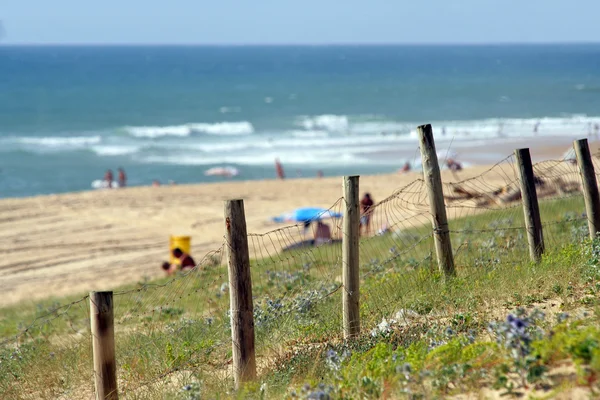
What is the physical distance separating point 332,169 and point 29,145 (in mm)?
20075

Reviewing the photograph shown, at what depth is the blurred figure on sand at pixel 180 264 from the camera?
1349 cm

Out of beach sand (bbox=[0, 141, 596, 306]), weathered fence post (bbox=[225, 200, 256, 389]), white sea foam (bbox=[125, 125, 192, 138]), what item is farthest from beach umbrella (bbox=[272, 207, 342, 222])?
white sea foam (bbox=[125, 125, 192, 138])

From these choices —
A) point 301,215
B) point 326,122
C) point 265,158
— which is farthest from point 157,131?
point 301,215

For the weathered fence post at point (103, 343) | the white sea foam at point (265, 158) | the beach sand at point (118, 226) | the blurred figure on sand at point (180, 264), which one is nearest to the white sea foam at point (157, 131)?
the white sea foam at point (265, 158)

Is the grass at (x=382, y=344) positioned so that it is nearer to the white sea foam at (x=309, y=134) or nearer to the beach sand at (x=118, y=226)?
the beach sand at (x=118, y=226)

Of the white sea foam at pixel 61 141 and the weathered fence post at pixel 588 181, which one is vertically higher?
the white sea foam at pixel 61 141

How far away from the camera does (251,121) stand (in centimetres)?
5575

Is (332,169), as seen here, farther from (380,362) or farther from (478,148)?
(380,362)

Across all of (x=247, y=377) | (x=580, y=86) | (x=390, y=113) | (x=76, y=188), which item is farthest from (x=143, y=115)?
(x=247, y=377)

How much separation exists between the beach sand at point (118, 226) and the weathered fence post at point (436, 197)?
266 inches

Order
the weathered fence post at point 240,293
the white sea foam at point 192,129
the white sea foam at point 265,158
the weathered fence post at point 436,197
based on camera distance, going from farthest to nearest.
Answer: the white sea foam at point 192,129
the white sea foam at point 265,158
the weathered fence post at point 436,197
the weathered fence post at point 240,293

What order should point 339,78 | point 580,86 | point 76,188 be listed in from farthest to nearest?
1. point 339,78
2. point 580,86
3. point 76,188

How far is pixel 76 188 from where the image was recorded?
33.2 meters

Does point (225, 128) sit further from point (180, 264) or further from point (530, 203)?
point (530, 203)
